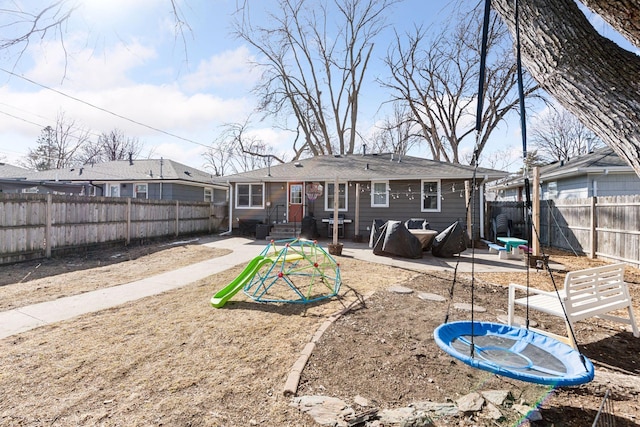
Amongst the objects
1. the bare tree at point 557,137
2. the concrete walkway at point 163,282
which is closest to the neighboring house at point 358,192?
the concrete walkway at point 163,282

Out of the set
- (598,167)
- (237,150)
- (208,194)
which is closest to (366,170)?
(598,167)

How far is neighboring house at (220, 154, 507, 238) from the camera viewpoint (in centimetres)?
1270

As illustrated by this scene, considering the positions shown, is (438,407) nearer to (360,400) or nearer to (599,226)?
(360,400)

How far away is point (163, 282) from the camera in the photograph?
629cm

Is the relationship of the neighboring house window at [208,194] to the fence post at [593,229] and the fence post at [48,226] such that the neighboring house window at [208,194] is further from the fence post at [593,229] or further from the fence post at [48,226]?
the fence post at [593,229]

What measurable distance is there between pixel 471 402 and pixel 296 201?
12.5 metres

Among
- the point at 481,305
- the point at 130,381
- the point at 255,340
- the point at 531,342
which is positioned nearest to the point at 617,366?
the point at 531,342

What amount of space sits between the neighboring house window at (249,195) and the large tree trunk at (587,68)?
13.6 meters

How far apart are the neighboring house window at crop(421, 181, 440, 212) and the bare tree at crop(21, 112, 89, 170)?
31488mm

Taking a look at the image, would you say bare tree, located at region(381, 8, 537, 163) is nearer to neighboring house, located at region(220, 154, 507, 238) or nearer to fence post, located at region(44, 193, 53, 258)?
neighboring house, located at region(220, 154, 507, 238)

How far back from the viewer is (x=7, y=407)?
90.8 inches

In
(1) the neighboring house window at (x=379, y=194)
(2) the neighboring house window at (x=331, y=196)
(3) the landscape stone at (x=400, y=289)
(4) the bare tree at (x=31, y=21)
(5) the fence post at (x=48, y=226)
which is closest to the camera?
(4) the bare tree at (x=31, y=21)

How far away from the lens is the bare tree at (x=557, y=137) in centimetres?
2869

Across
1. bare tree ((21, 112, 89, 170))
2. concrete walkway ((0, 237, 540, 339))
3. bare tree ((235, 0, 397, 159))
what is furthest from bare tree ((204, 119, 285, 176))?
concrete walkway ((0, 237, 540, 339))
